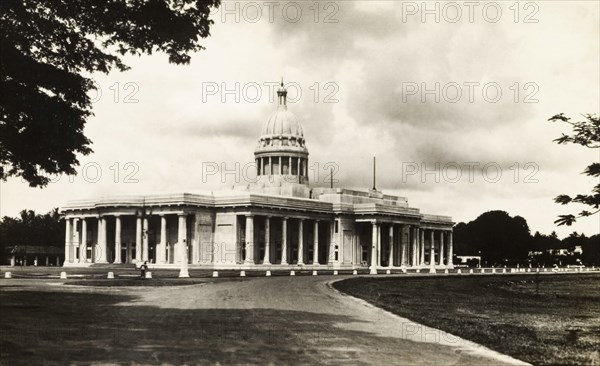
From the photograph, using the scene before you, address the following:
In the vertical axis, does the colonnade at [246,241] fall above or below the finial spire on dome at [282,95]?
below

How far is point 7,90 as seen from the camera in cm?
2181

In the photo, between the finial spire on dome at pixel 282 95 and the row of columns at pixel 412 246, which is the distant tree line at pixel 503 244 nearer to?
the row of columns at pixel 412 246

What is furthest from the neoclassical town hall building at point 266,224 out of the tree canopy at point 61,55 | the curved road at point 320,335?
the tree canopy at point 61,55

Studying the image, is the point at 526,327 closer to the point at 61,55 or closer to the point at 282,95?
the point at 61,55

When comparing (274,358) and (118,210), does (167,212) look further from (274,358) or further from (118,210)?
(274,358)

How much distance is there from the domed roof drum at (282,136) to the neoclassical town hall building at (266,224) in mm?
177

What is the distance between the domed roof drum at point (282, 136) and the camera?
12825cm

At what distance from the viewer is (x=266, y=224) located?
4205 inches

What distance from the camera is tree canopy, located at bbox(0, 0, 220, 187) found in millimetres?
21031

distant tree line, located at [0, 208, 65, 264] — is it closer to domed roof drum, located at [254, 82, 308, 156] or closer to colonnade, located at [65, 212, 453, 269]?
colonnade, located at [65, 212, 453, 269]

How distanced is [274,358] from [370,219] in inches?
4199

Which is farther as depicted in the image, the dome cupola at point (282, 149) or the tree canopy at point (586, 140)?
the dome cupola at point (282, 149)

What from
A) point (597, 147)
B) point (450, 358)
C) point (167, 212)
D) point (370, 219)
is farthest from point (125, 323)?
point (370, 219)

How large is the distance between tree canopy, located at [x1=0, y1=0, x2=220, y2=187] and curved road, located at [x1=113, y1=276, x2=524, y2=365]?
24.2 ft
